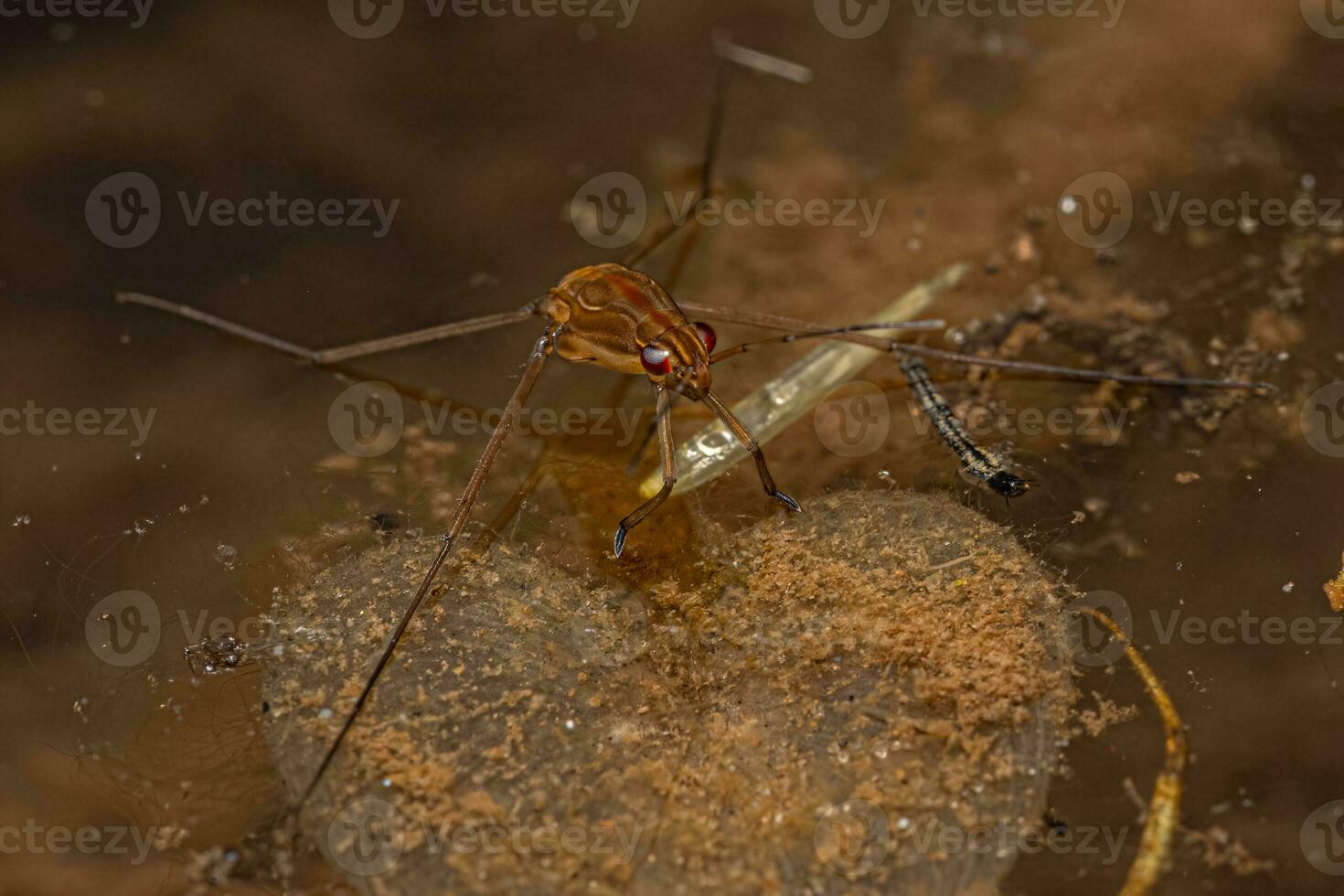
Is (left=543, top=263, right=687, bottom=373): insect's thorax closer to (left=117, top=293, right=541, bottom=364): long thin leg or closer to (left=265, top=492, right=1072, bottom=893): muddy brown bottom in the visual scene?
(left=117, top=293, right=541, bottom=364): long thin leg

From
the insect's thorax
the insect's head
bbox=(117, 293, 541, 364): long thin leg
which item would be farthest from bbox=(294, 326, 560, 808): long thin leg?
the insect's head

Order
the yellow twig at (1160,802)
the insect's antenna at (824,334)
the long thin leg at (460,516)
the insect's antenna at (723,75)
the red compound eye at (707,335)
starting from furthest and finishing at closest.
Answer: the insect's antenna at (723,75) → the insect's antenna at (824,334) → the red compound eye at (707,335) → the long thin leg at (460,516) → the yellow twig at (1160,802)

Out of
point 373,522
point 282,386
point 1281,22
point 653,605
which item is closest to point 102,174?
point 282,386

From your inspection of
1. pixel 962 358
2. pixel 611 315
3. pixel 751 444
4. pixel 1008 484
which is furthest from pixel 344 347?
pixel 1008 484

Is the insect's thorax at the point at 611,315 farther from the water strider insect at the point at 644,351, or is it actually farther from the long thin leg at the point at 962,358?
the long thin leg at the point at 962,358

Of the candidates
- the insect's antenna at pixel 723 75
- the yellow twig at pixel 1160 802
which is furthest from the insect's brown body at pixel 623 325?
the yellow twig at pixel 1160 802

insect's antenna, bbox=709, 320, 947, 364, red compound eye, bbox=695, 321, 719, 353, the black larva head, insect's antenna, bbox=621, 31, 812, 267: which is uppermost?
insect's antenna, bbox=621, 31, 812, 267
